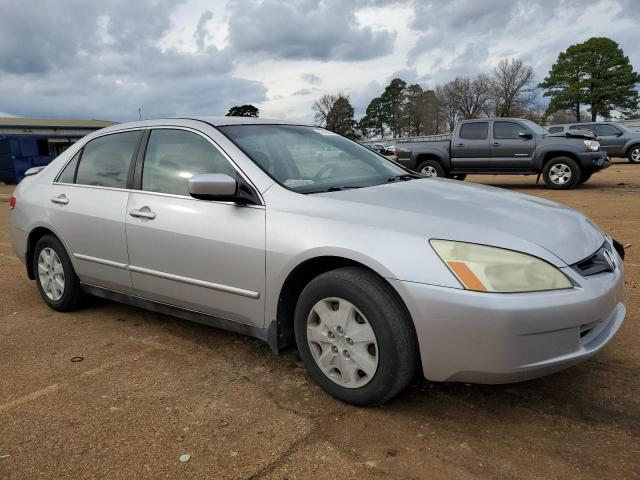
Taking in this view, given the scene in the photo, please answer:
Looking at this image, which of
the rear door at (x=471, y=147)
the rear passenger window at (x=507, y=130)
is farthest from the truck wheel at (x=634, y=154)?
the rear door at (x=471, y=147)

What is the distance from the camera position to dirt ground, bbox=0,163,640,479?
2299 millimetres

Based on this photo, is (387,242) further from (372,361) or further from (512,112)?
(512,112)

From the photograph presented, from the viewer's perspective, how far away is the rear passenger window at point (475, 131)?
1325 cm

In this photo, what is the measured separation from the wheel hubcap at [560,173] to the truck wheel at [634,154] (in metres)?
9.49

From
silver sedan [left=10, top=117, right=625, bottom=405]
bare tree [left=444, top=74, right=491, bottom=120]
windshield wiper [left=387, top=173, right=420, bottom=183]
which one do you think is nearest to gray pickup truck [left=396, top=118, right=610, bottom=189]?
windshield wiper [left=387, top=173, right=420, bottom=183]

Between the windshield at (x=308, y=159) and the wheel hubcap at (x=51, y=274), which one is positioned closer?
the windshield at (x=308, y=159)

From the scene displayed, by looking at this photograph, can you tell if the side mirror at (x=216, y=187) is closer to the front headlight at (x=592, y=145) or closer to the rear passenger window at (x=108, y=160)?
the rear passenger window at (x=108, y=160)

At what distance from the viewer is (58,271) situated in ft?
14.3

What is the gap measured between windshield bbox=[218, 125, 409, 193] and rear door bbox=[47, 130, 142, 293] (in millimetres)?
953

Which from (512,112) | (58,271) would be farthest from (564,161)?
(512,112)

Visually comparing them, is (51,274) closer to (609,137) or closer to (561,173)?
(561,173)

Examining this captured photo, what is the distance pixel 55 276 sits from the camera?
4.41 metres

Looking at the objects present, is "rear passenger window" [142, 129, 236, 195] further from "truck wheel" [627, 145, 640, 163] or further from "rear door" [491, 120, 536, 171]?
"truck wheel" [627, 145, 640, 163]

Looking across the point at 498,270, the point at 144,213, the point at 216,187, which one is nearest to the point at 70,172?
the point at 144,213
